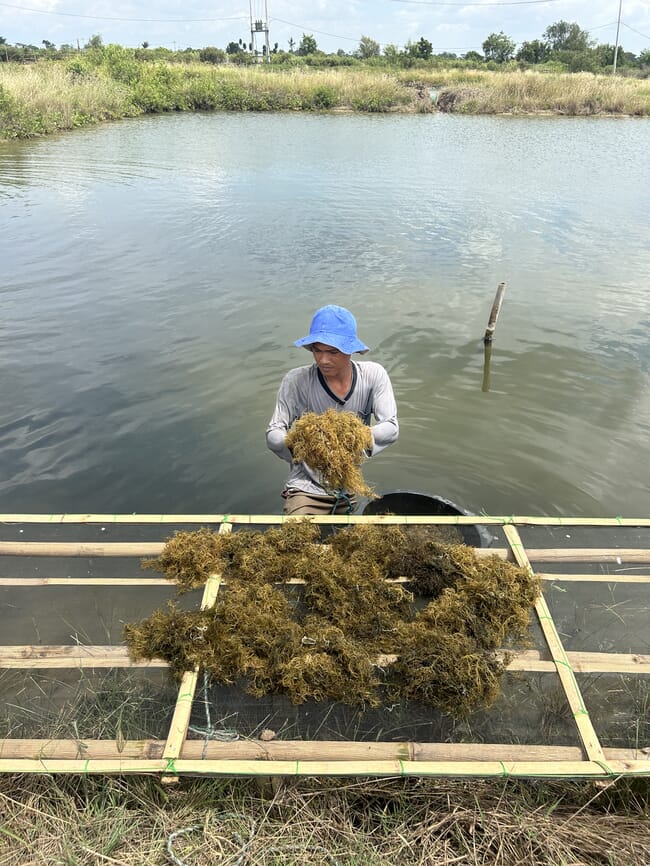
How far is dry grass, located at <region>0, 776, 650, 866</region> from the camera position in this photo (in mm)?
2068

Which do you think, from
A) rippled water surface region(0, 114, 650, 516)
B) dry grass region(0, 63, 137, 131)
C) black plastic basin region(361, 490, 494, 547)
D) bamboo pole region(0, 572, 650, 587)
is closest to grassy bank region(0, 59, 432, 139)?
dry grass region(0, 63, 137, 131)

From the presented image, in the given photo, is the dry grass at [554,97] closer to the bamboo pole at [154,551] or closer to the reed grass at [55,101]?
the reed grass at [55,101]

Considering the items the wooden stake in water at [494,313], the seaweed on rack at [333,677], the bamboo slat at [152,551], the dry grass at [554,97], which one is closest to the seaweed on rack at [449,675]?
the seaweed on rack at [333,677]

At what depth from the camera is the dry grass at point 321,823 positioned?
2068 mm

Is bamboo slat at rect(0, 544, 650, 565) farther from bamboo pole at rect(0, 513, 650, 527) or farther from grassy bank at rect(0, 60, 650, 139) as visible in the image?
grassy bank at rect(0, 60, 650, 139)

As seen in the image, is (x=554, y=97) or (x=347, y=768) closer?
(x=347, y=768)

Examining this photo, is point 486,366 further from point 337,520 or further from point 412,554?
point 412,554

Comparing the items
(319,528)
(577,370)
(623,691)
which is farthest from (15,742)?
(577,370)

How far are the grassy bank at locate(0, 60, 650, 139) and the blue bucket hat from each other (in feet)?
86.6

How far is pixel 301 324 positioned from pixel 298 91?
101ft

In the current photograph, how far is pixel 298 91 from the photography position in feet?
107

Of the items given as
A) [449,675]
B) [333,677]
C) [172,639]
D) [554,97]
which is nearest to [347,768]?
[333,677]

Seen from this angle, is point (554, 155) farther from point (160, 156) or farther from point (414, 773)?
point (414, 773)

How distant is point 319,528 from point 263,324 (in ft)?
17.9
